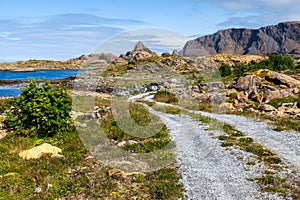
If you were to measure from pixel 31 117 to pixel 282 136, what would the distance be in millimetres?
17823

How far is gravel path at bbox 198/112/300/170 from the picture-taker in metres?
16.8

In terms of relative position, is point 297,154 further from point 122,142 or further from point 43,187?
point 43,187

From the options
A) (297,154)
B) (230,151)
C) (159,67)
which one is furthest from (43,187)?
(159,67)

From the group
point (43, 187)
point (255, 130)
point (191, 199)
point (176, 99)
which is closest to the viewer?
point (191, 199)

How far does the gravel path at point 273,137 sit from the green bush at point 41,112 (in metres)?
13.6

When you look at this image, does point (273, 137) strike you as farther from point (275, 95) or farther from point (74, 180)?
point (275, 95)

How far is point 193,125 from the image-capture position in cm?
2603

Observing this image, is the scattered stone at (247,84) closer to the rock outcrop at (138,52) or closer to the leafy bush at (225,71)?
the rock outcrop at (138,52)

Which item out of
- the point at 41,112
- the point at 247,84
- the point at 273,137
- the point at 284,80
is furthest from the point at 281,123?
the point at 284,80

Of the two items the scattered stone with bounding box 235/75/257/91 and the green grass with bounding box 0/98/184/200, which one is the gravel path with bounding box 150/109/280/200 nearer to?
the green grass with bounding box 0/98/184/200

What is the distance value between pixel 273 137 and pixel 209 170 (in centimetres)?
868

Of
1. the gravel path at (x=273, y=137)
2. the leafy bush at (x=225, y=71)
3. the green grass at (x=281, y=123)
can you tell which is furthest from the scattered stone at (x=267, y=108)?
the leafy bush at (x=225, y=71)

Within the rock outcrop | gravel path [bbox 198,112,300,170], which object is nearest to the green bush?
the rock outcrop

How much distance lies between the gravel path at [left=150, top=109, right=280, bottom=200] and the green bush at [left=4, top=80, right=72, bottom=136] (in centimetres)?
820
